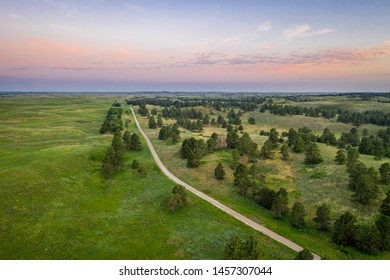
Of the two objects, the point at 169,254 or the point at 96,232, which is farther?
the point at 96,232

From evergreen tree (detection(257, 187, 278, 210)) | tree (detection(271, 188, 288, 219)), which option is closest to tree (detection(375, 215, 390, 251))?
tree (detection(271, 188, 288, 219))

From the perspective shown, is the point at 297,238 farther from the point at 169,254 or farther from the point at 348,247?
the point at 169,254

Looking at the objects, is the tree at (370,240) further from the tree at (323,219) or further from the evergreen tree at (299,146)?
the evergreen tree at (299,146)

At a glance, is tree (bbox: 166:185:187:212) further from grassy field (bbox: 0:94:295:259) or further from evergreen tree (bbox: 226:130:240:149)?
evergreen tree (bbox: 226:130:240:149)

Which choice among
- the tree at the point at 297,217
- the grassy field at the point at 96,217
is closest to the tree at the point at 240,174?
the grassy field at the point at 96,217

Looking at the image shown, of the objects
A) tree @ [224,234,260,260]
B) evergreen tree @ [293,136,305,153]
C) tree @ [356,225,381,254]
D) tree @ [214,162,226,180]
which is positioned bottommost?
tree @ [356,225,381,254]
